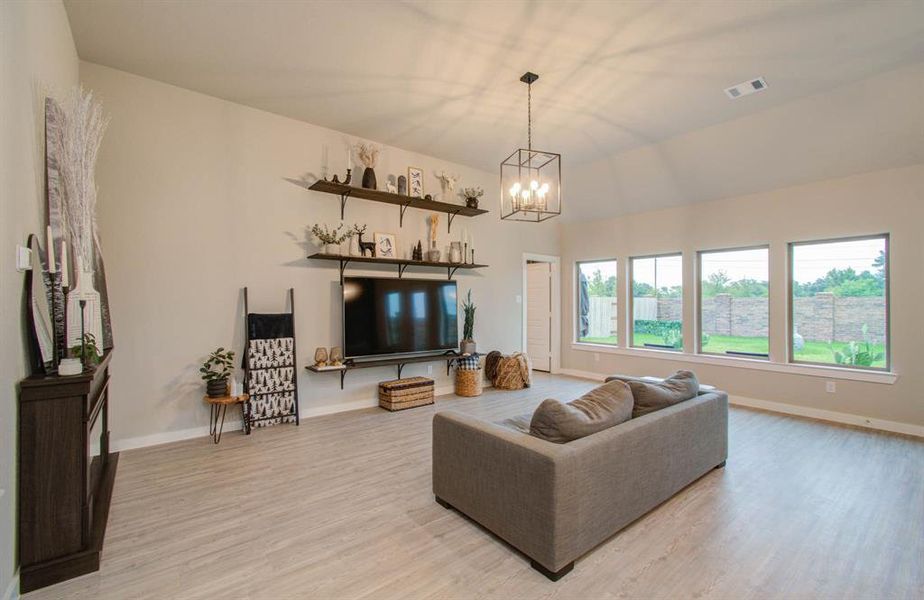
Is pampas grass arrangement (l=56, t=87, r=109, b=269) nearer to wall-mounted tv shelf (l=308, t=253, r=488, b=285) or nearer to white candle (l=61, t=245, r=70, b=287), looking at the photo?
white candle (l=61, t=245, r=70, b=287)

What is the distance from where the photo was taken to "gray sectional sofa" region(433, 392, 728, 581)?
1886mm

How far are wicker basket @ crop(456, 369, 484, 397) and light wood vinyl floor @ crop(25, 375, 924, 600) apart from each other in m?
2.02

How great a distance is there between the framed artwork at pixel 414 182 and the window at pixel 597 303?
135 inches

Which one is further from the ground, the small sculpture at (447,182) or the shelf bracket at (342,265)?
the small sculpture at (447,182)

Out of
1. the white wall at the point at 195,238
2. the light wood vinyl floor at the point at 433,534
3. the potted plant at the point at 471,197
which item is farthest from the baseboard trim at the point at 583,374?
the white wall at the point at 195,238

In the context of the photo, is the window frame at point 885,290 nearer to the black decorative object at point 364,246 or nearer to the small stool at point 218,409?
the black decorative object at point 364,246

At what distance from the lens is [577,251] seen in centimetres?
715

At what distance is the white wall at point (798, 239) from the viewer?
4.08 metres

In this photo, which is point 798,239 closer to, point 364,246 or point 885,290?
point 885,290

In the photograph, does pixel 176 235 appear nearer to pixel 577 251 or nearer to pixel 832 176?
pixel 577 251

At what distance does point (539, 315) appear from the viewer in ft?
24.7

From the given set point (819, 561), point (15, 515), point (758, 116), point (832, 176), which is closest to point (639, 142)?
point (758, 116)

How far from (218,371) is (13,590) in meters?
2.36

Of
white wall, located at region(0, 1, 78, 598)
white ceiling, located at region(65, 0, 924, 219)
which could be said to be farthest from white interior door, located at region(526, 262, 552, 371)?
white wall, located at region(0, 1, 78, 598)
